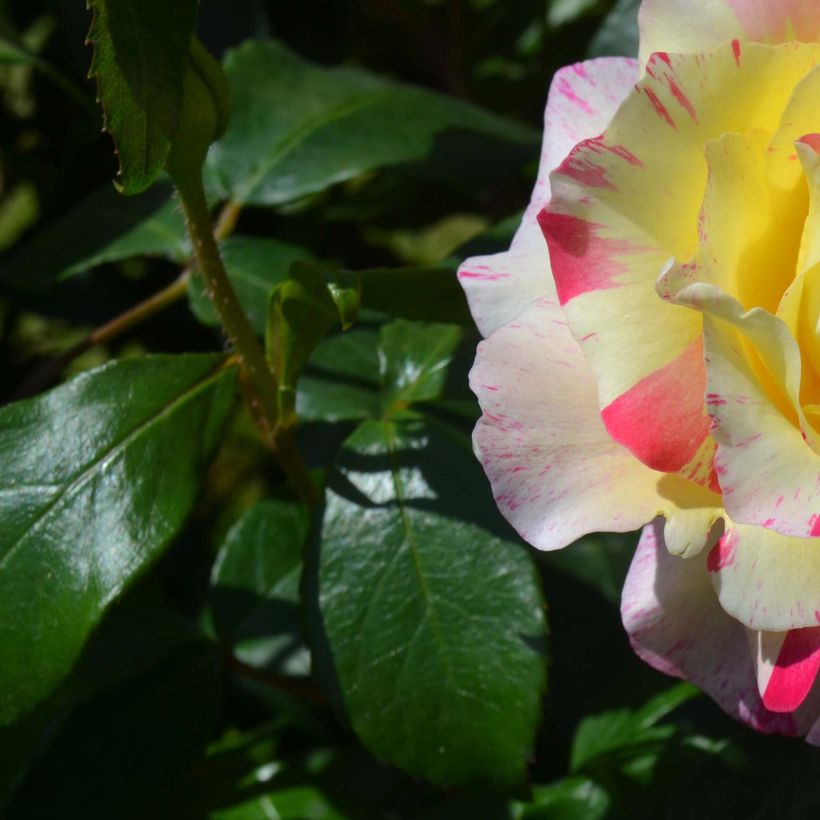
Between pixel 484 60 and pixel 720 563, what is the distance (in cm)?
107

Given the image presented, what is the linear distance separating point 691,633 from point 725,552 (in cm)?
8

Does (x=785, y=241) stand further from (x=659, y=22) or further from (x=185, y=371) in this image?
(x=185, y=371)

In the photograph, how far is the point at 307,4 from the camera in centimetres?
143

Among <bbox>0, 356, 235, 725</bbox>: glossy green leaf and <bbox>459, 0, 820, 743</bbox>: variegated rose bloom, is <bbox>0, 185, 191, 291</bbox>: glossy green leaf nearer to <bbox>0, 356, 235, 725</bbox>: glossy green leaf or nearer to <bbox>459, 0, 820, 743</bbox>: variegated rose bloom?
<bbox>0, 356, 235, 725</bbox>: glossy green leaf

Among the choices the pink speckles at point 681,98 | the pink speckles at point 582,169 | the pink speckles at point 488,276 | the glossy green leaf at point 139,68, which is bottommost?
the pink speckles at point 488,276

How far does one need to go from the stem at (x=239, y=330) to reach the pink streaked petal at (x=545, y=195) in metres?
0.15

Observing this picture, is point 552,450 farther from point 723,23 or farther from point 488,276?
point 723,23

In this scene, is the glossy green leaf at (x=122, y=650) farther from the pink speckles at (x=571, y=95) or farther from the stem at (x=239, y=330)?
the pink speckles at (x=571, y=95)

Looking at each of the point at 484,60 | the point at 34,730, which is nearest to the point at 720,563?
the point at 34,730

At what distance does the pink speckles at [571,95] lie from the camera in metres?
0.60


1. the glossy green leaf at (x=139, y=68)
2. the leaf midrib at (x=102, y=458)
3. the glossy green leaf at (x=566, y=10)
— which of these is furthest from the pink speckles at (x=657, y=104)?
the glossy green leaf at (x=566, y=10)

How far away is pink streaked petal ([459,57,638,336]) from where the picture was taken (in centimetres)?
58

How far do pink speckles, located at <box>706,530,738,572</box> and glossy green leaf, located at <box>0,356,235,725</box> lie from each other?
11.0 inches

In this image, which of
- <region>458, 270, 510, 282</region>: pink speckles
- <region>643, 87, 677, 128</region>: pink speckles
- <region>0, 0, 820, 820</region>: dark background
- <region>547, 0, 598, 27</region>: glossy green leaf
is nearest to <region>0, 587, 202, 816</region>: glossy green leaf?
<region>0, 0, 820, 820</region>: dark background
